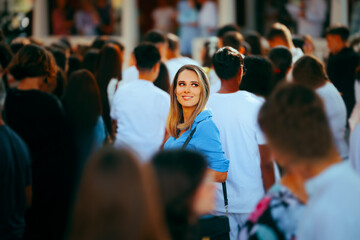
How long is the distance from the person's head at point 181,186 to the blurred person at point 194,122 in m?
1.49

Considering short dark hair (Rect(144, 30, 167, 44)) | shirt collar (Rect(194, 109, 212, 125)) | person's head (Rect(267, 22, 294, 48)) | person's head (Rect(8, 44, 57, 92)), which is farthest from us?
short dark hair (Rect(144, 30, 167, 44))

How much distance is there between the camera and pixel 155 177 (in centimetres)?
208

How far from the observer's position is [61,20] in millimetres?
15805

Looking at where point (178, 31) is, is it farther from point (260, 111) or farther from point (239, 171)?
point (260, 111)

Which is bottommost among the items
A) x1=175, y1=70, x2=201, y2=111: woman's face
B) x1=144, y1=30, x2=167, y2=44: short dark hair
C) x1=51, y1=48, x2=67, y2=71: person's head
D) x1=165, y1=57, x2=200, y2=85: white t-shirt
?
x1=175, y1=70, x2=201, y2=111: woman's face

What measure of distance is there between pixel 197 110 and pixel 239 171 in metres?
0.55

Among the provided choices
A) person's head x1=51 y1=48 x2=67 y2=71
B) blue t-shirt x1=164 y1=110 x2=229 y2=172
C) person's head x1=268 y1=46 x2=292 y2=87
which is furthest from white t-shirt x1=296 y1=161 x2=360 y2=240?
person's head x1=51 y1=48 x2=67 y2=71

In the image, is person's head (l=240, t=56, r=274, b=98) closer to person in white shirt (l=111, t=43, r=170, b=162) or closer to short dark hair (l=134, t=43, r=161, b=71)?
person in white shirt (l=111, t=43, r=170, b=162)

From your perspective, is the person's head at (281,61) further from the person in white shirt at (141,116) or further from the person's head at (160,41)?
the person's head at (160,41)

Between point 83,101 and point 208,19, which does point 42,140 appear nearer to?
point 83,101

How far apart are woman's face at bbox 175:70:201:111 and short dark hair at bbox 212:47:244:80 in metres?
0.31

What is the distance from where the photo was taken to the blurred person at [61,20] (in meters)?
15.7

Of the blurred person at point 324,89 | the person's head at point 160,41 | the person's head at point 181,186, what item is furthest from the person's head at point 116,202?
the person's head at point 160,41

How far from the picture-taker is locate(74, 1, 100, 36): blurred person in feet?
51.0
